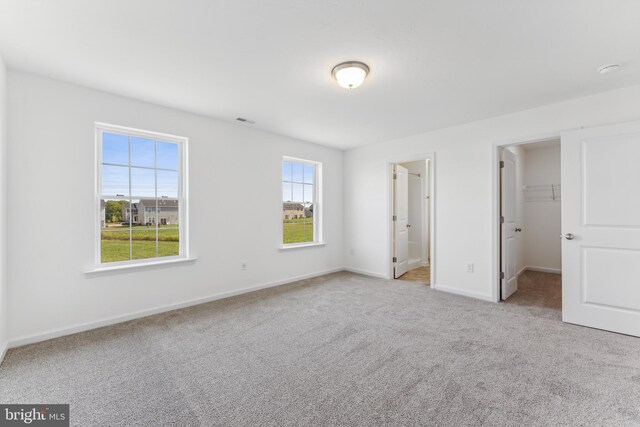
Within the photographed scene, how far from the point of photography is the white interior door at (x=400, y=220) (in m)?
5.12

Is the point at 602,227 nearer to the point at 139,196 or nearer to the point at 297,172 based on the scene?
the point at 297,172

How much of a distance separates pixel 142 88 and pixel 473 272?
4656 millimetres

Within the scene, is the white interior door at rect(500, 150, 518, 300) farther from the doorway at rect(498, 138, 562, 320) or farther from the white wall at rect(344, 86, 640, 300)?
the doorway at rect(498, 138, 562, 320)

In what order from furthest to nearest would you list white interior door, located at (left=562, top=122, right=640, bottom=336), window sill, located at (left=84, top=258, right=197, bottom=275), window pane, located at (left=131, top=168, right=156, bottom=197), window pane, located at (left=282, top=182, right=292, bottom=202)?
1. window pane, located at (left=282, top=182, right=292, bottom=202)
2. window pane, located at (left=131, top=168, right=156, bottom=197)
3. window sill, located at (left=84, top=258, right=197, bottom=275)
4. white interior door, located at (left=562, top=122, right=640, bottom=336)

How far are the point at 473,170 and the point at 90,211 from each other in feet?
15.5

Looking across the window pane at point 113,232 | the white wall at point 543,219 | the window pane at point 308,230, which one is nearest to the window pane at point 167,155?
the window pane at point 113,232

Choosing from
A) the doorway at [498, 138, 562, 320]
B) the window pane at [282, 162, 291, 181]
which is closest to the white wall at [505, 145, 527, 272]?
the doorway at [498, 138, 562, 320]

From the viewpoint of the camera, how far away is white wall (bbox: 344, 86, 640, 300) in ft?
10.1

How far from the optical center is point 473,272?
3.96 meters

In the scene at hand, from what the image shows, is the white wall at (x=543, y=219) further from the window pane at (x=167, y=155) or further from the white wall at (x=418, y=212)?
the window pane at (x=167, y=155)

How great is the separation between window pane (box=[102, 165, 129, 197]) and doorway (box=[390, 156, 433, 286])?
3.96m

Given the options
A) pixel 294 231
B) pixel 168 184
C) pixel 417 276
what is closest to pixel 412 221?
pixel 417 276

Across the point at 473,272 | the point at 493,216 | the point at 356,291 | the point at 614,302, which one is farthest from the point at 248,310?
the point at 614,302

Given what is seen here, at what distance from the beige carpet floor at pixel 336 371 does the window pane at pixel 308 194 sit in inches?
94.5
